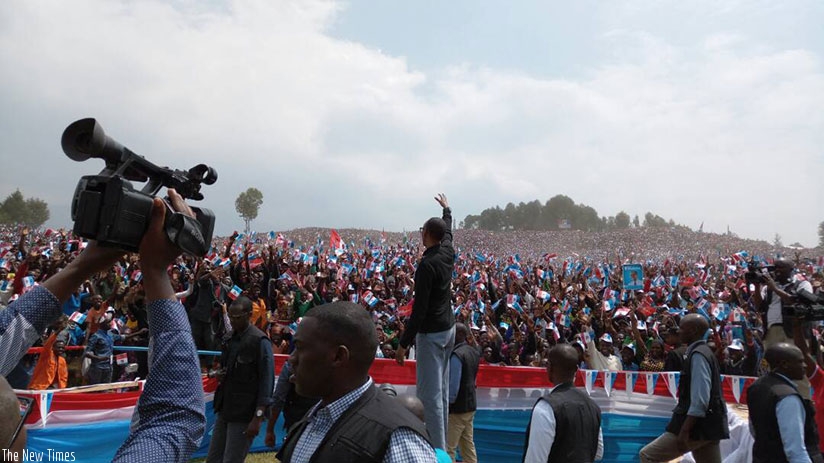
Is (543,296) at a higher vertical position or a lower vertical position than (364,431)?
lower

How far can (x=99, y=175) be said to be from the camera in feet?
5.49

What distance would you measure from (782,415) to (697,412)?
79 cm

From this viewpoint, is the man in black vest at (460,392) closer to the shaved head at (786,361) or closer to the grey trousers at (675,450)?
the grey trousers at (675,450)

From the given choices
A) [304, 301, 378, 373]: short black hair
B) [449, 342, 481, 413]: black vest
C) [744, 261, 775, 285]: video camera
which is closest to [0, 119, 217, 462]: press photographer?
[304, 301, 378, 373]: short black hair

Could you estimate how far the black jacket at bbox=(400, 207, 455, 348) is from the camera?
4.83 metres

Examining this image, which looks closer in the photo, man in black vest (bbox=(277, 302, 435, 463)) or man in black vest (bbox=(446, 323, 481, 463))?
man in black vest (bbox=(277, 302, 435, 463))

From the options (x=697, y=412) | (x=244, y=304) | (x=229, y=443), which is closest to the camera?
(x=697, y=412)

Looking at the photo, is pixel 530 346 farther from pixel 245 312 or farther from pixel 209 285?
pixel 245 312

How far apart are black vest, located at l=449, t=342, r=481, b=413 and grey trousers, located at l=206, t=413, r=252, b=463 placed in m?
2.11

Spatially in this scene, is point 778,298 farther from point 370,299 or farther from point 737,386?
point 370,299

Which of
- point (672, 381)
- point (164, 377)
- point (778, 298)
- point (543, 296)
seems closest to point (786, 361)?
point (778, 298)

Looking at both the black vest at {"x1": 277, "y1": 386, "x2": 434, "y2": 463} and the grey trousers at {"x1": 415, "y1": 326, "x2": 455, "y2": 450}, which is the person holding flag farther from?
the black vest at {"x1": 277, "y1": 386, "x2": 434, "y2": 463}

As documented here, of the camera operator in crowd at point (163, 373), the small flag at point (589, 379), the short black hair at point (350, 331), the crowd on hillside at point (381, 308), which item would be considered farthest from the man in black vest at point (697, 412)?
the camera operator in crowd at point (163, 373)

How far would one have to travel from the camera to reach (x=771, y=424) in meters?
4.45
